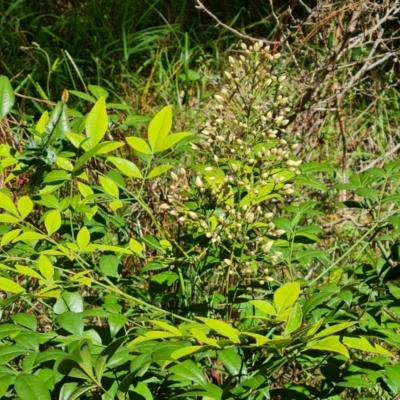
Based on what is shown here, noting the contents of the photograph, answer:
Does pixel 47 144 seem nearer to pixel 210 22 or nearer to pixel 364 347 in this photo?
pixel 364 347

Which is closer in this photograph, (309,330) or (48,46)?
(309,330)

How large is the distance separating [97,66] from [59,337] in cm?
229

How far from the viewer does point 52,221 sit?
1491 mm

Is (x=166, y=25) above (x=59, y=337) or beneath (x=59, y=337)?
beneath

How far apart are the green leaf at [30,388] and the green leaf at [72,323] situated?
0.12 m

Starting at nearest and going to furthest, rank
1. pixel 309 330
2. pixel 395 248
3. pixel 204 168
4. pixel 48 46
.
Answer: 1. pixel 309 330
2. pixel 395 248
3. pixel 204 168
4. pixel 48 46

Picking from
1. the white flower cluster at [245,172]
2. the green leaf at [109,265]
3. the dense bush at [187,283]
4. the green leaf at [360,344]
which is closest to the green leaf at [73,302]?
the dense bush at [187,283]

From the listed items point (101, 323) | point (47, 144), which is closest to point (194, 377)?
point (47, 144)

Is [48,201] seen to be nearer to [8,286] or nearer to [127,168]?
[127,168]

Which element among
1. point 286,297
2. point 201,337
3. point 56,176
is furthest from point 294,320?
point 56,176

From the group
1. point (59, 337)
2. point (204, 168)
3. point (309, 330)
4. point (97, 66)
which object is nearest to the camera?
point (309, 330)

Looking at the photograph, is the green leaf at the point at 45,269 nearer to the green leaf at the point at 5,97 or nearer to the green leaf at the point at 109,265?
the green leaf at the point at 109,265

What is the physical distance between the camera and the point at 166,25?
3.78 metres

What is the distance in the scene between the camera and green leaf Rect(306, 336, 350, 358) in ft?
3.67
